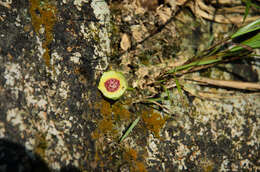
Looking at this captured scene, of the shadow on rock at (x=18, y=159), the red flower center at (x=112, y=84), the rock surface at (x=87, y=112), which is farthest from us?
the red flower center at (x=112, y=84)

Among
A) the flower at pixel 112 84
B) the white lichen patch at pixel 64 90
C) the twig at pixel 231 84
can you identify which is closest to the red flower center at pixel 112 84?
the flower at pixel 112 84

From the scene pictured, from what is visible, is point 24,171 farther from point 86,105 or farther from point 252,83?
point 252,83

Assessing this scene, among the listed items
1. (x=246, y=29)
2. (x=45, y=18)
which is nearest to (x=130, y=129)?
(x=45, y=18)

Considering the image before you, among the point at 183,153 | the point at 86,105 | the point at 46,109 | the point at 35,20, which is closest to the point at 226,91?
the point at 183,153

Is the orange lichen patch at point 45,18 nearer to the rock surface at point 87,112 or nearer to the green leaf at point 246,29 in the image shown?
the rock surface at point 87,112

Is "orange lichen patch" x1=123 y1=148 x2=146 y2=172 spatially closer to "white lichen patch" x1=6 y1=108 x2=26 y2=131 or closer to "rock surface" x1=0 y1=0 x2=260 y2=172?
"rock surface" x1=0 y1=0 x2=260 y2=172

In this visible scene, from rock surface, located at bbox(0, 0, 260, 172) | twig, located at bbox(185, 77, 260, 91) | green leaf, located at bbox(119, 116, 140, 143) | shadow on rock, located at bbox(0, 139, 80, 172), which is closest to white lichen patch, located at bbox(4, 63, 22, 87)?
rock surface, located at bbox(0, 0, 260, 172)
